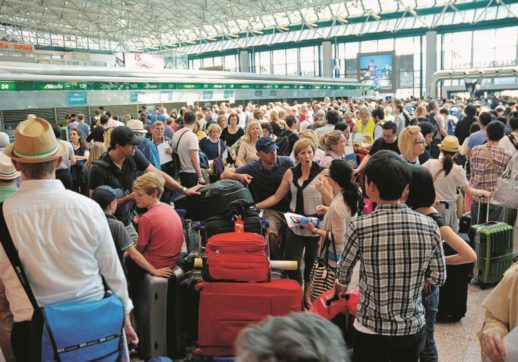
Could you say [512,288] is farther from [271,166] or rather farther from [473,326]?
[271,166]

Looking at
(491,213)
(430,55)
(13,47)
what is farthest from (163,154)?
(430,55)

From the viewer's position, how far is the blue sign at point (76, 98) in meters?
13.5

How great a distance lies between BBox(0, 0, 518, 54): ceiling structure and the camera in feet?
104

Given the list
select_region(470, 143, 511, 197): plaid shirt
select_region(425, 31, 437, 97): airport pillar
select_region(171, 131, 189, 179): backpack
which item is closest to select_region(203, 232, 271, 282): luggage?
select_region(470, 143, 511, 197): plaid shirt

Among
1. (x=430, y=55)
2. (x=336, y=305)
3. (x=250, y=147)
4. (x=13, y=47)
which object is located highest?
(x=430, y=55)

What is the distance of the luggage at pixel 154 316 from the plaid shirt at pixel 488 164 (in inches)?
153

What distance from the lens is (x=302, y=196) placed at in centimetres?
424

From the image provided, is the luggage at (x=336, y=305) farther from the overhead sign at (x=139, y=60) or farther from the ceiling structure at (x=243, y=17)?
the ceiling structure at (x=243, y=17)

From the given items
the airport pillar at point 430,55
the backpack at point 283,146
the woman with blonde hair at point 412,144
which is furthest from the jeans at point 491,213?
the airport pillar at point 430,55

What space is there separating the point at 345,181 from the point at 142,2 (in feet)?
106

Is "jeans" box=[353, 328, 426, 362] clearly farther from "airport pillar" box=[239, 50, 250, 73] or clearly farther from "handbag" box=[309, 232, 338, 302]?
"airport pillar" box=[239, 50, 250, 73]

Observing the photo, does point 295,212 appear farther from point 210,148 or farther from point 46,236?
point 210,148

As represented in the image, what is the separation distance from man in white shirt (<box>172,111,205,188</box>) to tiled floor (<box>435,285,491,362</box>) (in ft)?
12.0

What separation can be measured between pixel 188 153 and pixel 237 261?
364 cm
